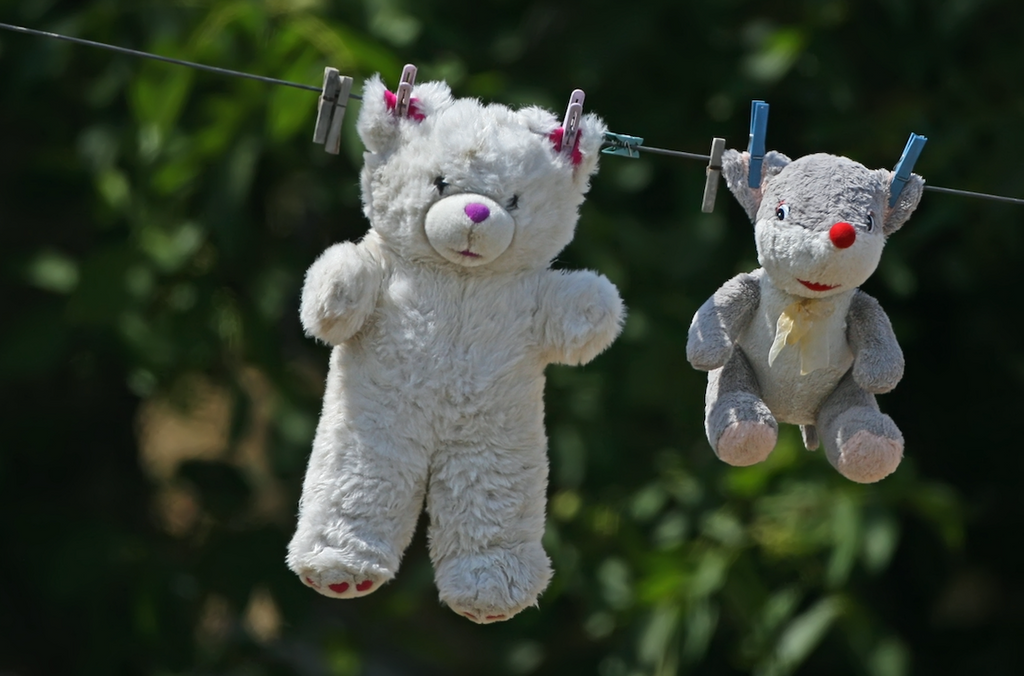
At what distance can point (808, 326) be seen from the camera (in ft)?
3.72

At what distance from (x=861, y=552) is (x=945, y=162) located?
0.69 meters

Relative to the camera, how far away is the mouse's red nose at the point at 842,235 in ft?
3.50

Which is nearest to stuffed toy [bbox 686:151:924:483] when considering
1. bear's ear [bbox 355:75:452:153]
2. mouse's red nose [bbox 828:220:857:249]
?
mouse's red nose [bbox 828:220:857:249]

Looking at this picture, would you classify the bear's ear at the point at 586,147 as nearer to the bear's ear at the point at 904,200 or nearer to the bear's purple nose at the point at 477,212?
the bear's purple nose at the point at 477,212

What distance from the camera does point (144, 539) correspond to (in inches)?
104

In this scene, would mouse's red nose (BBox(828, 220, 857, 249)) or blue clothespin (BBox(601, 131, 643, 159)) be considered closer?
mouse's red nose (BBox(828, 220, 857, 249))

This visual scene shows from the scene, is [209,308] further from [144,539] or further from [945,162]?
[945,162]

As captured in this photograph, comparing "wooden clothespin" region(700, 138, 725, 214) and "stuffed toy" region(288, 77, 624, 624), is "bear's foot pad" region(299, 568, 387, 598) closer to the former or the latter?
"stuffed toy" region(288, 77, 624, 624)

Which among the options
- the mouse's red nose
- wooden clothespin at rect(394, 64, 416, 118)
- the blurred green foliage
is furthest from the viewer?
the blurred green foliage

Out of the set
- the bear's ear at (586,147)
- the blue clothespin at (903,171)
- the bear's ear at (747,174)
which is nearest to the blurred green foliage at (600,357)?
the bear's ear at (586,147)

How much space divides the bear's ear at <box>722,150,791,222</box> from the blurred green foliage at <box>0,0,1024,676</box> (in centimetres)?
83

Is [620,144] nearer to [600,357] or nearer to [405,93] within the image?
[405,93]

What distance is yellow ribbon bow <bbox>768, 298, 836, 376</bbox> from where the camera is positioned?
3.71 feet

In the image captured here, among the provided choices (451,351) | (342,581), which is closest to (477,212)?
(451,351)
